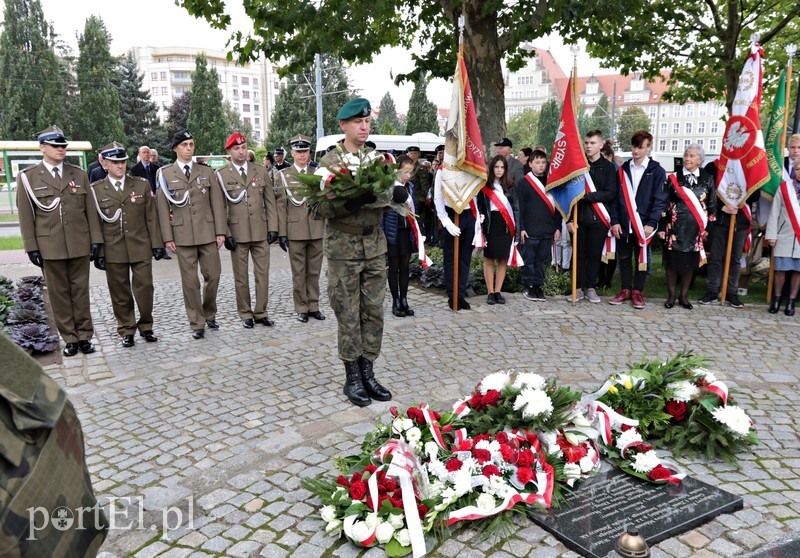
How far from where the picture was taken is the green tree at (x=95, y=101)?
4094 centimetres

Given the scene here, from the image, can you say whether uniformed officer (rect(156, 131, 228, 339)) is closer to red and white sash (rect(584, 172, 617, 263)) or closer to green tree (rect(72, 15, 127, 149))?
red and white sash (rect(584, 172, 617, 263))

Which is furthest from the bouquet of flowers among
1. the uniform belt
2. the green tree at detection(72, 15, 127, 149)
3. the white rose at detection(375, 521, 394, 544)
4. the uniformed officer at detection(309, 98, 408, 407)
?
the green tree at detection(72, 15, 127, 149)

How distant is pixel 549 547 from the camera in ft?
9.64

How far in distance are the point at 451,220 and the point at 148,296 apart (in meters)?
3.67

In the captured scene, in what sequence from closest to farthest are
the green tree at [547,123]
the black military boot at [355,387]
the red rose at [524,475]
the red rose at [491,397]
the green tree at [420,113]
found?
1. the red rose at [524,475]
2. the red rose at [491,397]
3. the black military boot at [355,387]
4. the green tree at [420,113]
5. the green tree at [547,123]

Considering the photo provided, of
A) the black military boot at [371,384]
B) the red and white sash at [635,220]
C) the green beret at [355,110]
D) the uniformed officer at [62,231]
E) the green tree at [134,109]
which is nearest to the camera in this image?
the green beret at [355,110]

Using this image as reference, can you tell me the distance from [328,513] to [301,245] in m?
4.67

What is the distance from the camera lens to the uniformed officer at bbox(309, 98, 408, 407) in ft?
15.1

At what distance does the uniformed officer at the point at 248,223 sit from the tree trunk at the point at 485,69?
4.12 metres

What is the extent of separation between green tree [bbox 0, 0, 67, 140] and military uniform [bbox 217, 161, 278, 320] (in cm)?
3658

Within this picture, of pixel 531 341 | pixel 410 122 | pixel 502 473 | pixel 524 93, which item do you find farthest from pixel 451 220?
pixel 524 93

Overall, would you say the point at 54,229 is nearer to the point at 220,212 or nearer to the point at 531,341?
the point at 220,212

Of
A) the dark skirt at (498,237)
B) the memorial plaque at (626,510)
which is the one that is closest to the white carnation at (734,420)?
the memorial plaque at (626,510)

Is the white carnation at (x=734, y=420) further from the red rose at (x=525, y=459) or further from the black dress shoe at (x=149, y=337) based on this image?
the black dress shoe at (x=149, y=337)
